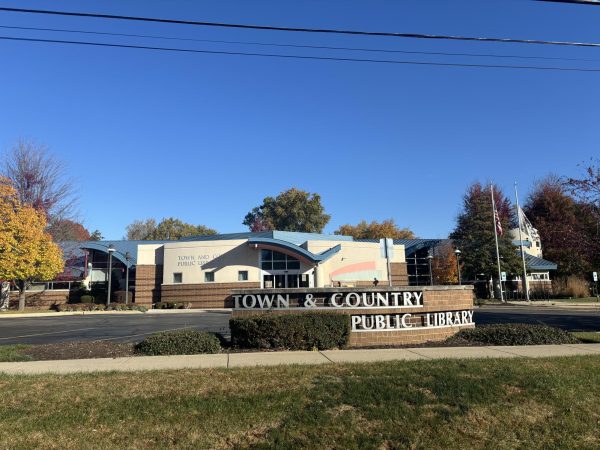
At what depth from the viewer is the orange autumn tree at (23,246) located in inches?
1362

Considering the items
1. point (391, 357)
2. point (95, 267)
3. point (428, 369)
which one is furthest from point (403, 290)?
point (95, 267)

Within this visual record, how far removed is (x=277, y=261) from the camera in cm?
4075

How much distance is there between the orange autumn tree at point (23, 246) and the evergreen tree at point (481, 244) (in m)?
38.5

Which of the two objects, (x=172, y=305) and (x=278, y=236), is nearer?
(x=172, y=305)

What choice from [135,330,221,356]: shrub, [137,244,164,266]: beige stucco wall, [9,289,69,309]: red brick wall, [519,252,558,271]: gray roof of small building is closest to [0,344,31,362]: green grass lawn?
[135,330,221,356]: shrub

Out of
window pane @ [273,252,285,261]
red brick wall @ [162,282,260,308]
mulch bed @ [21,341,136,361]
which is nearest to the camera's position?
mulch bed @ [21,341,136,361]

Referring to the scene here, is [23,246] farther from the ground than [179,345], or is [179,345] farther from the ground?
[23,246]

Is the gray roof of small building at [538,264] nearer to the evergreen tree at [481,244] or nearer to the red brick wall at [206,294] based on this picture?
the evergreen tree at [481,244]

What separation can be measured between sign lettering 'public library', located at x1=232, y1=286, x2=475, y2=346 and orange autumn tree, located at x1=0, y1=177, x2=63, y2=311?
2900 centimetres

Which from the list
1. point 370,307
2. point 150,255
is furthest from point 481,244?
point 370,307

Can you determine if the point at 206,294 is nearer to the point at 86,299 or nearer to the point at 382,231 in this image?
the point at 86,299

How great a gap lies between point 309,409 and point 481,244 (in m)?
49.2

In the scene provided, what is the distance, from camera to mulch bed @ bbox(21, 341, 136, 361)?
10.4 meters

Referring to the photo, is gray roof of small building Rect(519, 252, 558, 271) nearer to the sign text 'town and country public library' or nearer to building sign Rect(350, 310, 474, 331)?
building sign Rect(350, 310, 474, 331)
